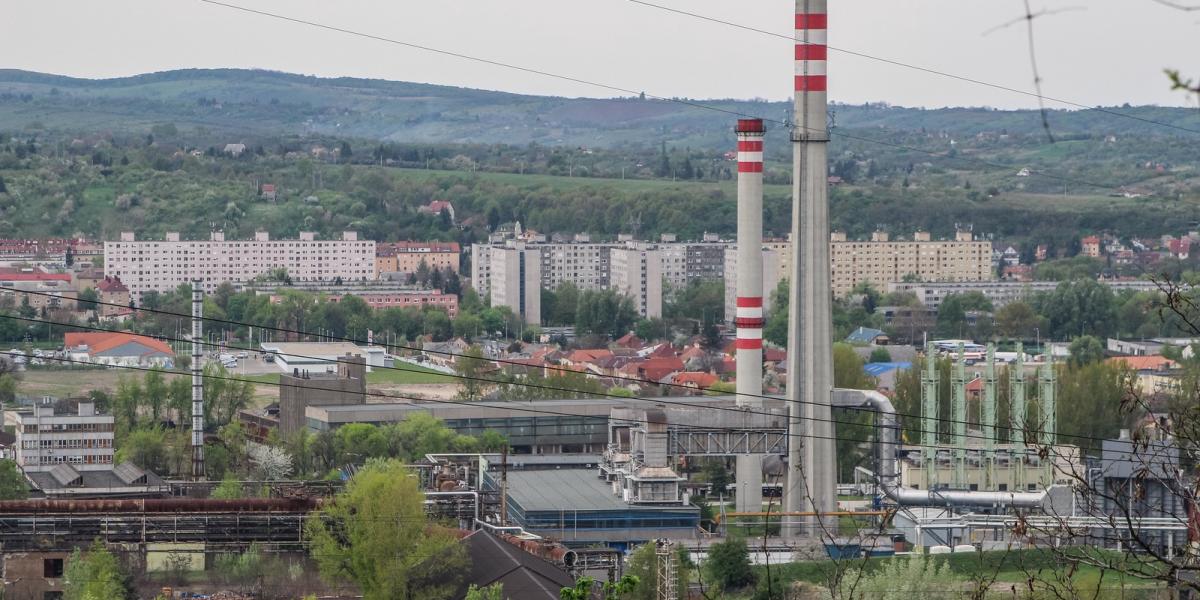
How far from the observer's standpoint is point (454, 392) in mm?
37656

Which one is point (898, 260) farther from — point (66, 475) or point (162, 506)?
point (162, 506)

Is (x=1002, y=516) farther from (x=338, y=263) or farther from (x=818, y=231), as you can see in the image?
(x=338, y=263)

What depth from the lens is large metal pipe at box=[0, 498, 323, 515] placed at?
1827cm

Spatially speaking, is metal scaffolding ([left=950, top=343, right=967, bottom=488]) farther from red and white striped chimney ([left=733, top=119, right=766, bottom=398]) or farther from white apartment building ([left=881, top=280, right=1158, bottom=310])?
white apartment building ([left=881, top=280, right=1158, bottom=310])

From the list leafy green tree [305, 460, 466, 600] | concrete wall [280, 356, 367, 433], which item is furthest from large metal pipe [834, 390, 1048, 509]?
concrete wall [280, 356, 367, 433]

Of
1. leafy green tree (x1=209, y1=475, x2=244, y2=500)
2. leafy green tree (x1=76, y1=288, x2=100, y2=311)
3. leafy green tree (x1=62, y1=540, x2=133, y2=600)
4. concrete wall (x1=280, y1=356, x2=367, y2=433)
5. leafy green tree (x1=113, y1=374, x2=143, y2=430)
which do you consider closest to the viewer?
leafy green tree (x1=62, y1=540, x2=133, y2=600)

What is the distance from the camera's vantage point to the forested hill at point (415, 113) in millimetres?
135000

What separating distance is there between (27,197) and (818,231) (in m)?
54.7

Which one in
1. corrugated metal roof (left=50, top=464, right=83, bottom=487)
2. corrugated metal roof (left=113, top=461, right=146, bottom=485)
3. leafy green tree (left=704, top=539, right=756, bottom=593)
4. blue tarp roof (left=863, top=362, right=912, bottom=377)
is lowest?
leafy green tree (left=704, top=539, right=756, bottom=593)

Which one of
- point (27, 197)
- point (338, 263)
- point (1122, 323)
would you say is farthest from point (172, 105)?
point (1122, 323)

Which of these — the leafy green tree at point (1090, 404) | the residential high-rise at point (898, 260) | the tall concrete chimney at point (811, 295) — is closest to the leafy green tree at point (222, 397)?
the tall concrete chimney at point (811, 295)

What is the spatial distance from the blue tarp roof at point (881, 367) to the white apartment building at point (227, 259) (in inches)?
997

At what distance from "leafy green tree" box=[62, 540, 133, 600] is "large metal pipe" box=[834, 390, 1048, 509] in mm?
8607

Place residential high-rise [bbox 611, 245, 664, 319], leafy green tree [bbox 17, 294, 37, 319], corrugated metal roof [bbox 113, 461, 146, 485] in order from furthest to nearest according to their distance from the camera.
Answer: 1. residential high-rise [bbox 611, 245, 664, 319]
2. leafy green tree [bbox 17, 294, 37, 319]
3. corrugated metal roof [bbox 113, 461, 146, 485]
